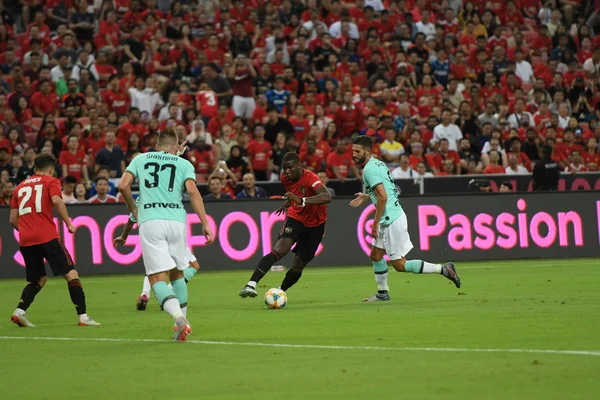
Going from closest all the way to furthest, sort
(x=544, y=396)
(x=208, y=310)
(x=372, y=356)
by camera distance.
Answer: (x=544, y=396), (x=372, y=356), (x=208, y=310)

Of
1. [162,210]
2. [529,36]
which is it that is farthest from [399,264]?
[529,36]

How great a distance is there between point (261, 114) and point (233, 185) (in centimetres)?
361

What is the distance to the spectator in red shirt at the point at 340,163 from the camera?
25.6 meters

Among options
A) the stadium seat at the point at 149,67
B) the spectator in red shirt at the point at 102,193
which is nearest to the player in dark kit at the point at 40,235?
the spectator in red shirt at the point at 102,193

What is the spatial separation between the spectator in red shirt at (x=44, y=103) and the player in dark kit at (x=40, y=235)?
1395 centimetres

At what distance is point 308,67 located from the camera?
97.1 ft

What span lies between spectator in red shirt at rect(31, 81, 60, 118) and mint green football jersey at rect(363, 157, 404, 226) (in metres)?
13.6

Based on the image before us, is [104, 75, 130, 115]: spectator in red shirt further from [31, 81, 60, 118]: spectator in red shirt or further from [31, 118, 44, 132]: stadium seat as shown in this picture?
[31, 118, 44, 132]: stadium seat

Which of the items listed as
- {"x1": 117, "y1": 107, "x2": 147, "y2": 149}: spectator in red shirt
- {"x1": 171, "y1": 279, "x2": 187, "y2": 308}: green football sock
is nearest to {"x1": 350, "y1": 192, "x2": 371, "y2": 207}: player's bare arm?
{"x1": 171, "y1": 279, "x2": 187, "y2": 308}: green football sock

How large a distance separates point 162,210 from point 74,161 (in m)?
14.0

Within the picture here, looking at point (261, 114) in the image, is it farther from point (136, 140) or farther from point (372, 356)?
point (372, 356)

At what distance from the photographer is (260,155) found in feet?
84.4

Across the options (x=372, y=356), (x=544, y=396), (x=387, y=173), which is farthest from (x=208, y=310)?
(x=544, y=396)

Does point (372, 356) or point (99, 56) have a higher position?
point (99, 56)
